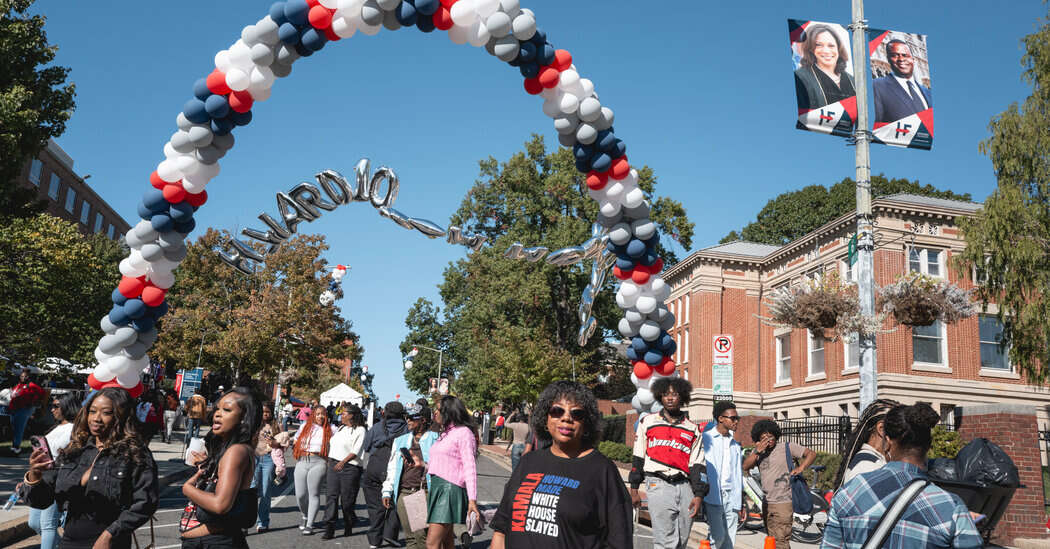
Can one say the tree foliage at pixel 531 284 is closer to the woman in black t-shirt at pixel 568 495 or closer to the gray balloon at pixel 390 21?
the gray balloon at pixel 390 21

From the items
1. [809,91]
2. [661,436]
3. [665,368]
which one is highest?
[809,91]

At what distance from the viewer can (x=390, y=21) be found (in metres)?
9.63

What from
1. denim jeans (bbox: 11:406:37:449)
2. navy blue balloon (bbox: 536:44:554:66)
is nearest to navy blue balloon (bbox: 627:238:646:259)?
navy blue balloon (bbox: 536:44:554:66)

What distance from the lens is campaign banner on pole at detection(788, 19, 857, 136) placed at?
45.3 ft

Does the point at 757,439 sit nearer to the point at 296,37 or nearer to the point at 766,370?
the point at 296,37

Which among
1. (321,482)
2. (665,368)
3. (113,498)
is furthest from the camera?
(321,482)

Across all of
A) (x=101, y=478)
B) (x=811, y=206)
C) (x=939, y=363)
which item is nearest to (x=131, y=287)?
(x=101, y=478)

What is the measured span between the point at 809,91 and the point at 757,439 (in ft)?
23.4

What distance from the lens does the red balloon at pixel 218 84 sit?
9.48 meters

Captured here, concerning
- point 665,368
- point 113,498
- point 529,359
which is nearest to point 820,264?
point 529,359

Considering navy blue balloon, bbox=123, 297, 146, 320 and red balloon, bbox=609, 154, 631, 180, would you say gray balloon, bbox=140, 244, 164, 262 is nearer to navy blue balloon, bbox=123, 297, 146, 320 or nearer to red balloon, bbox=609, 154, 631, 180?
navy blue balloon, bbox=123, 297, 146, 320

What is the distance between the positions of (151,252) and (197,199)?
867 millimetres

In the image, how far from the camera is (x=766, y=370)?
40.0 m

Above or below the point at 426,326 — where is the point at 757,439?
below
